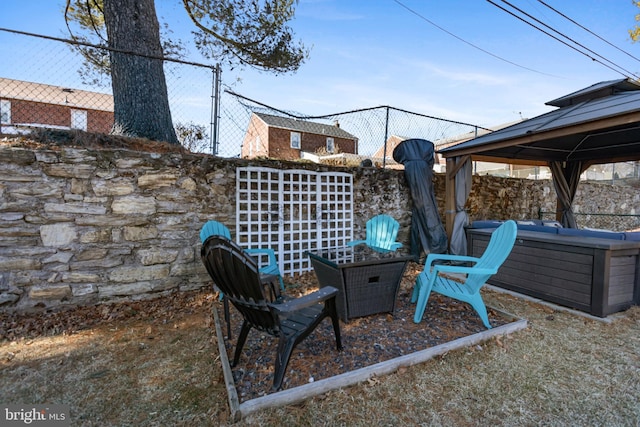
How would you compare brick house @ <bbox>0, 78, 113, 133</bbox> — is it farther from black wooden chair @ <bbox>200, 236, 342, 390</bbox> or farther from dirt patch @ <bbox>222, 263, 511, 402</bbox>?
dirt patch @ <bbox>222, 263, 511, 402</bbox>

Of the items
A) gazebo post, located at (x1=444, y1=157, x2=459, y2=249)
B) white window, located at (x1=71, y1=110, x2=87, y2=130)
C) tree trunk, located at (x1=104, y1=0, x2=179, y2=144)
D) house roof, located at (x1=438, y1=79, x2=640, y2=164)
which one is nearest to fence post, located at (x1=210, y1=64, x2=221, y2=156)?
tree trunk, located at (x1=104, y1=0, x2=179, y2=144)

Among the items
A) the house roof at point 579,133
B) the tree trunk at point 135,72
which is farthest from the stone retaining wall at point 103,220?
the house roof at point 579,133

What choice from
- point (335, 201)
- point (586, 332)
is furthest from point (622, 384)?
point (335, 201)

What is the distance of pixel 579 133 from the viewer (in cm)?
404

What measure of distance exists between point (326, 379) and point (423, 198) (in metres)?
3.89

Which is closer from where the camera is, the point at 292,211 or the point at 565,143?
the point at 292,211

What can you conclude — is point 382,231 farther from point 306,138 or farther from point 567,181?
point 306,138

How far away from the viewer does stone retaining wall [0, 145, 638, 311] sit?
110 inches

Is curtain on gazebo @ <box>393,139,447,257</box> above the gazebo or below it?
below

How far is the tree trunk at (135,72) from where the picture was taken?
12.3 feet

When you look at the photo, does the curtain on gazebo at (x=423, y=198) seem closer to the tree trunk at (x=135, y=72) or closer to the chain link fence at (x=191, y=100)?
the chain link fence at (x=191, y=100)

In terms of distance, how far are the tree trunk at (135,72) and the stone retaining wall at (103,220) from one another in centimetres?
95

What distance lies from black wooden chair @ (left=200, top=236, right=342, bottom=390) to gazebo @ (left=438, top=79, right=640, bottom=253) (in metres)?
3.72

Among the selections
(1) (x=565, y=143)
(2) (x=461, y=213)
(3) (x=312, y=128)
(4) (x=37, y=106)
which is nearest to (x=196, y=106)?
(2) (x=461, y=213)
